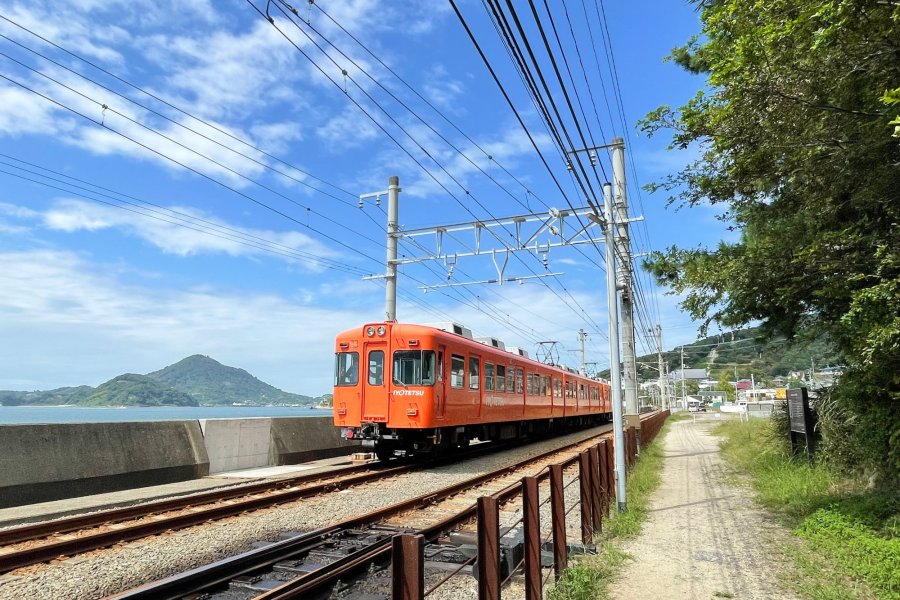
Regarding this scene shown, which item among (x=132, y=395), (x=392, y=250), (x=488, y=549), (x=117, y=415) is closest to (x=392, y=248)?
(x=392, y=250)

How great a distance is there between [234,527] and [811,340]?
813 cm

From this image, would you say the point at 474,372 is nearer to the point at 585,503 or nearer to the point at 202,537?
the point at 585,503

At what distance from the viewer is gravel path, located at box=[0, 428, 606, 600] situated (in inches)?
191

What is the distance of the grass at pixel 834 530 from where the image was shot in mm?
4789

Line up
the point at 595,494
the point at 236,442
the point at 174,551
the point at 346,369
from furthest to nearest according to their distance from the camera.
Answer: the point at 346,369 < the point at 236,442 < the point at 595,494 < the point at 174,551

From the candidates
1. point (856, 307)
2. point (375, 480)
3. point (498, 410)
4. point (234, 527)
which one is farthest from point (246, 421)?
point (856, 307)

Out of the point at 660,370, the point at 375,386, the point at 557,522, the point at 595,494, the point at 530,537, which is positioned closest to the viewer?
the point at 530,537

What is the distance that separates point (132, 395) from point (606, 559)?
112 m

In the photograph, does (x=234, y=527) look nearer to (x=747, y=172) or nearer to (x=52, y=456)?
(x=52, y=456)

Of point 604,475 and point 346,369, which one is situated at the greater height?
point 346,369

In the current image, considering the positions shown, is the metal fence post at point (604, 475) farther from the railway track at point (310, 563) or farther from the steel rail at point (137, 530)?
the steel rail at point (137, 530)

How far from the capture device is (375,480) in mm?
10836

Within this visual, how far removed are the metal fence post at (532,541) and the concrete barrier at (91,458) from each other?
24.4ft

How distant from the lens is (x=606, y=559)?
5.56 m
